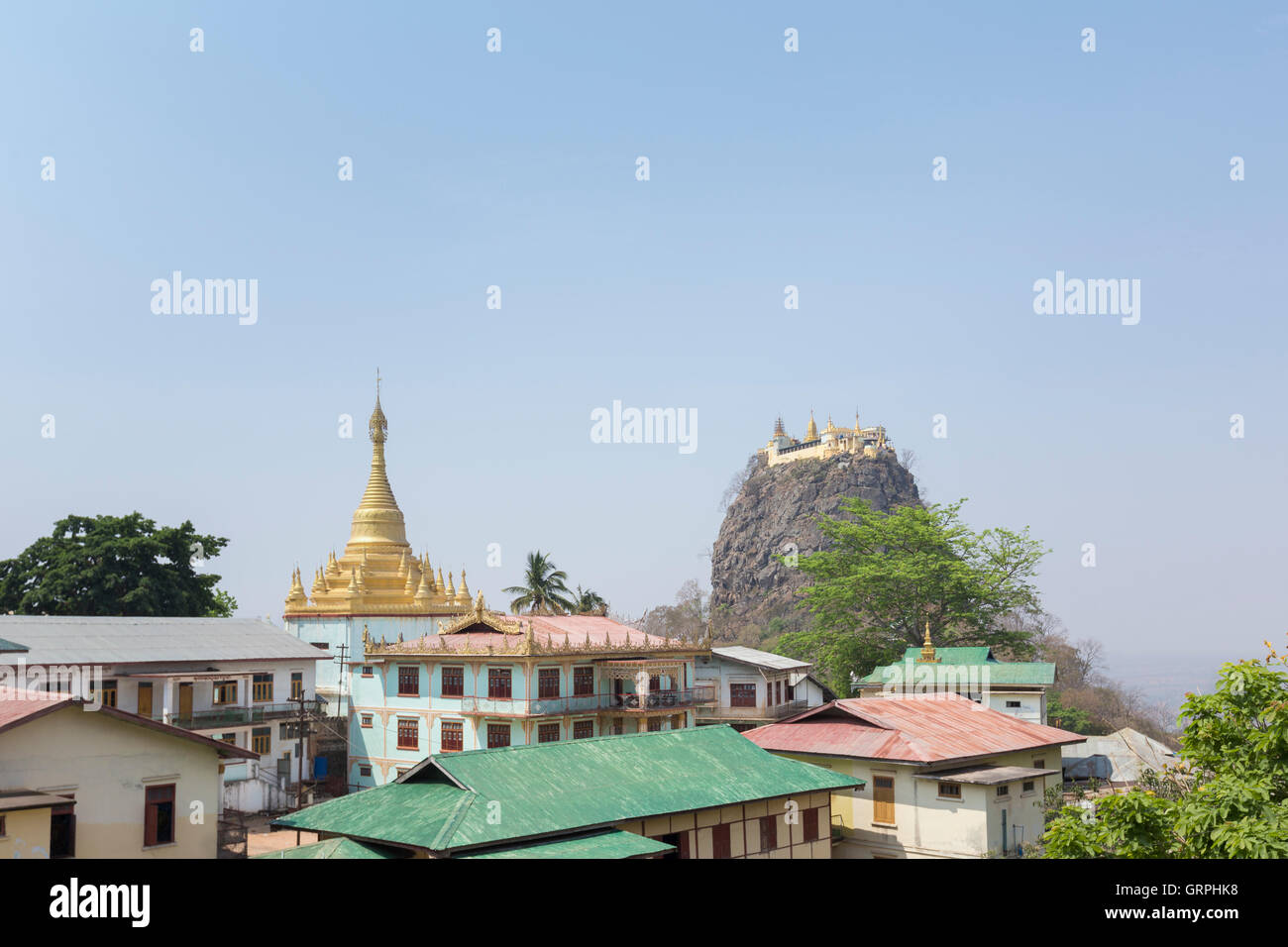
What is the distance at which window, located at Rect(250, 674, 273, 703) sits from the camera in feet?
154

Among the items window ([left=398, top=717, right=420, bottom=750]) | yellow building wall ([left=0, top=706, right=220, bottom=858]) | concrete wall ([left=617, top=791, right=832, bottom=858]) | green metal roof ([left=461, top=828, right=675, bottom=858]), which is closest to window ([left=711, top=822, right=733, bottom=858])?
concrete wall ([left=617, top=791, right=832, bottom=858])

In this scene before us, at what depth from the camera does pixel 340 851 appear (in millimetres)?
23688

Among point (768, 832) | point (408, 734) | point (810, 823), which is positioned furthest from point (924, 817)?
point (408, 734)

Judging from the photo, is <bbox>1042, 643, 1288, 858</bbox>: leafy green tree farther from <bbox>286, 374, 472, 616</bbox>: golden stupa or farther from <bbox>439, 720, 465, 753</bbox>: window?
<bbox>286, 374, 472, 616</bbox>: golden stupa

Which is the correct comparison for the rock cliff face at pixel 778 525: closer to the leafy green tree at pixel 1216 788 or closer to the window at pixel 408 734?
the window at pixel 408 734

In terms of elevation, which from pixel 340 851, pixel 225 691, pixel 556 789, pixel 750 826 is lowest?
pixel 750 826

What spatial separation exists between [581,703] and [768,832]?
19.1 m

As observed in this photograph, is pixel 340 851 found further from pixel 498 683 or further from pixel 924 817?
pixel 498 683

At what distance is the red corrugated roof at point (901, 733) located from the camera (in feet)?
116

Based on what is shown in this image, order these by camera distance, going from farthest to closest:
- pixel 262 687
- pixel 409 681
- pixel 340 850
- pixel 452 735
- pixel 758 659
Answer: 1. pixel 758 659
2. pixel 409 681
3. pixel 452 735
4. pixel 262 687
5. pixel 340 850

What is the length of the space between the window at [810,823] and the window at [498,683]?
59.5 feet

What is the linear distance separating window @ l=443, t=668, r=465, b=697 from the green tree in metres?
28.8

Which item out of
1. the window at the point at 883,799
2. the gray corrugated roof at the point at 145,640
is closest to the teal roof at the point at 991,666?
the window at the point at 883,799
